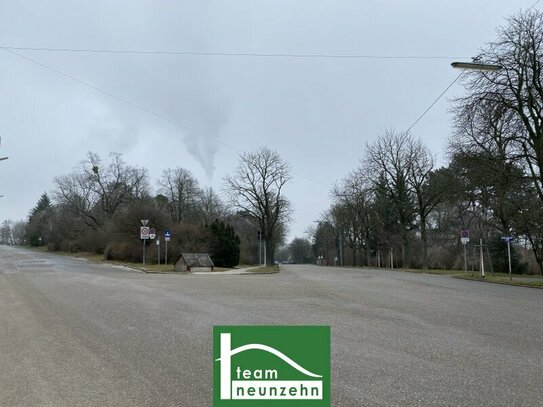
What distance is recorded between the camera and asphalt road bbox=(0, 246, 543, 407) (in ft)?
17.5

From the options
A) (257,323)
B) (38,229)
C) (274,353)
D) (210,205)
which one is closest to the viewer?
(274,353)

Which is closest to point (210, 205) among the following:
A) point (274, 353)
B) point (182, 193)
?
point (182, 193)

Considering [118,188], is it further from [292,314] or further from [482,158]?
[292,314]

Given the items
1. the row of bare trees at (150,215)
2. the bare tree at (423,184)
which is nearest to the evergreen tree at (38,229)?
the row of bare trees at (150,215)

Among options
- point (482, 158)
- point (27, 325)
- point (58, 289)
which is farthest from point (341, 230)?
point (27, 325)

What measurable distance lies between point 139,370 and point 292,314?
5.43 metres

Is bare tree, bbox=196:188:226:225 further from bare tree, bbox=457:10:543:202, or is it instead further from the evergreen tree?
bare tree, bbox=457:10:543:202

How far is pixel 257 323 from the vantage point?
9938 millimetres

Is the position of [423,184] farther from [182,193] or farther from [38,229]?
[38,229]

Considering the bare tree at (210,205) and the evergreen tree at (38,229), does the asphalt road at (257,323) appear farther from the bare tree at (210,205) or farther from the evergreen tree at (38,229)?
the evergreen tree at (38,229)

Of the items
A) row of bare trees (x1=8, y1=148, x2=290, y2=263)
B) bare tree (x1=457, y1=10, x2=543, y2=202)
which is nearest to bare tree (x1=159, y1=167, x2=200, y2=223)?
row of bare trees (x1=8, y1=148, x2=290, y2=263)

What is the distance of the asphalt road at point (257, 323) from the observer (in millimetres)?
5324

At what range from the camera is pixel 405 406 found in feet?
15.9

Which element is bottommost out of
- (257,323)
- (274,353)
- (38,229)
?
(257,323)
